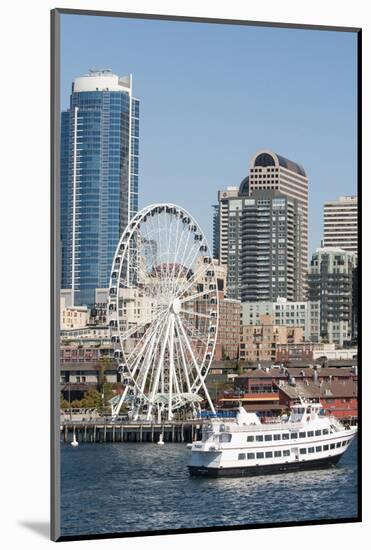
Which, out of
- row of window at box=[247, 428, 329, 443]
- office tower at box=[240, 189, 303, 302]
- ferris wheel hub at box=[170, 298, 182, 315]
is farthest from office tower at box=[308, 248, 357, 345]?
ferris wheel hub at box=[170, 298, 182, 315]

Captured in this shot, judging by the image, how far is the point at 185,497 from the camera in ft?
40.0

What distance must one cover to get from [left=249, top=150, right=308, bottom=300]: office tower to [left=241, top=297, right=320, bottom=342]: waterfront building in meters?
0.84

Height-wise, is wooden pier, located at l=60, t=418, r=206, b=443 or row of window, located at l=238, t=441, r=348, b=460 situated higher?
row of window, located at l=238, t=441, r=348, b=460

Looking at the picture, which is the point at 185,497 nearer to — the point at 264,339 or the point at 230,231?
the point at 230,231

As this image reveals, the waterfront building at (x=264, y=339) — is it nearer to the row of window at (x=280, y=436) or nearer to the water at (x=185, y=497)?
the row of window at (x=280, y=436)

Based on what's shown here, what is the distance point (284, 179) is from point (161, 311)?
14.3ft

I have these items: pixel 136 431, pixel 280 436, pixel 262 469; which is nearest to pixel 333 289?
pixel 280 436

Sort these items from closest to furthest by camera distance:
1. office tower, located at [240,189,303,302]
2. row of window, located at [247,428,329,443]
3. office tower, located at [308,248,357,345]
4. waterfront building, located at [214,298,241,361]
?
office tower, located at [308,248,357,345], office tower, located at [240,189,303,302], row of window, located at [247,428,329,443], waterfront building, located at [214,298,241,361]

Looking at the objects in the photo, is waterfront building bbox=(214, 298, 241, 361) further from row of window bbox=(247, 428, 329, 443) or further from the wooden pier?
row of window bbox=(247, 428, 329, 443)

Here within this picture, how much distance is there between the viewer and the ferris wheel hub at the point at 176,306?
1756 cm

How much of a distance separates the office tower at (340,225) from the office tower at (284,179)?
258 millimetres

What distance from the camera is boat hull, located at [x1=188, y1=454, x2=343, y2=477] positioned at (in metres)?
13.4

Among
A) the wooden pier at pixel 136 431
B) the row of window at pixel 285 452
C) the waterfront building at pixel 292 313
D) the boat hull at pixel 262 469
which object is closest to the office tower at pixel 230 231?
the waterfront building at pixel 292 313

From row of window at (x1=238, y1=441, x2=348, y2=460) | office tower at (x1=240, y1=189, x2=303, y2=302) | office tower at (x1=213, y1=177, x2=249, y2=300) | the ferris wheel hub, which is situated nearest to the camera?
row of window at (x1=238, y1=441, x2=348, y2=460)
